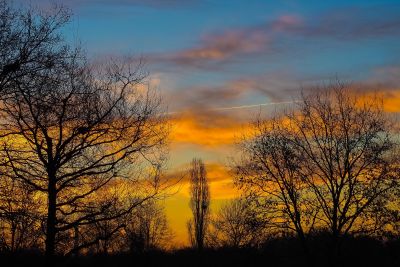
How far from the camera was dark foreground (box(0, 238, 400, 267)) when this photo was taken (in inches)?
1547

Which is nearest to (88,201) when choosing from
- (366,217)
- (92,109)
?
(92,109)

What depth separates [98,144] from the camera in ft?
84.5

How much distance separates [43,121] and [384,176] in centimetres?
2126

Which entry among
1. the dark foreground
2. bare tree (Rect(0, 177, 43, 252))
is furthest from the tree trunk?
the dark foreground

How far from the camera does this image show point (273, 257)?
4753cm

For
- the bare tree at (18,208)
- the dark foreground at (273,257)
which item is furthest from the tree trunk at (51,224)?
the dark foreground at (273,257)

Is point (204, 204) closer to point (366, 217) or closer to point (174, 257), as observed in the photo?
point (174, 257)

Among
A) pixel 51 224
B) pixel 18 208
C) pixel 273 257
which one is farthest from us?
pixel 273 257

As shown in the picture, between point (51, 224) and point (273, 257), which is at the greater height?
point (51, 224)

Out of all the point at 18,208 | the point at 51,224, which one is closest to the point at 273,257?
the point at 51,224

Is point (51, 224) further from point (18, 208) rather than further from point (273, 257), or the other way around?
point (273, 257)

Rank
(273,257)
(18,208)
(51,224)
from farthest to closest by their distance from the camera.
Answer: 1. (273,257)
2. (51,224)
3. (18,208)

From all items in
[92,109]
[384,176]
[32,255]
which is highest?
[92,109]

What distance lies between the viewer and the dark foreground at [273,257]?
3928 cm
